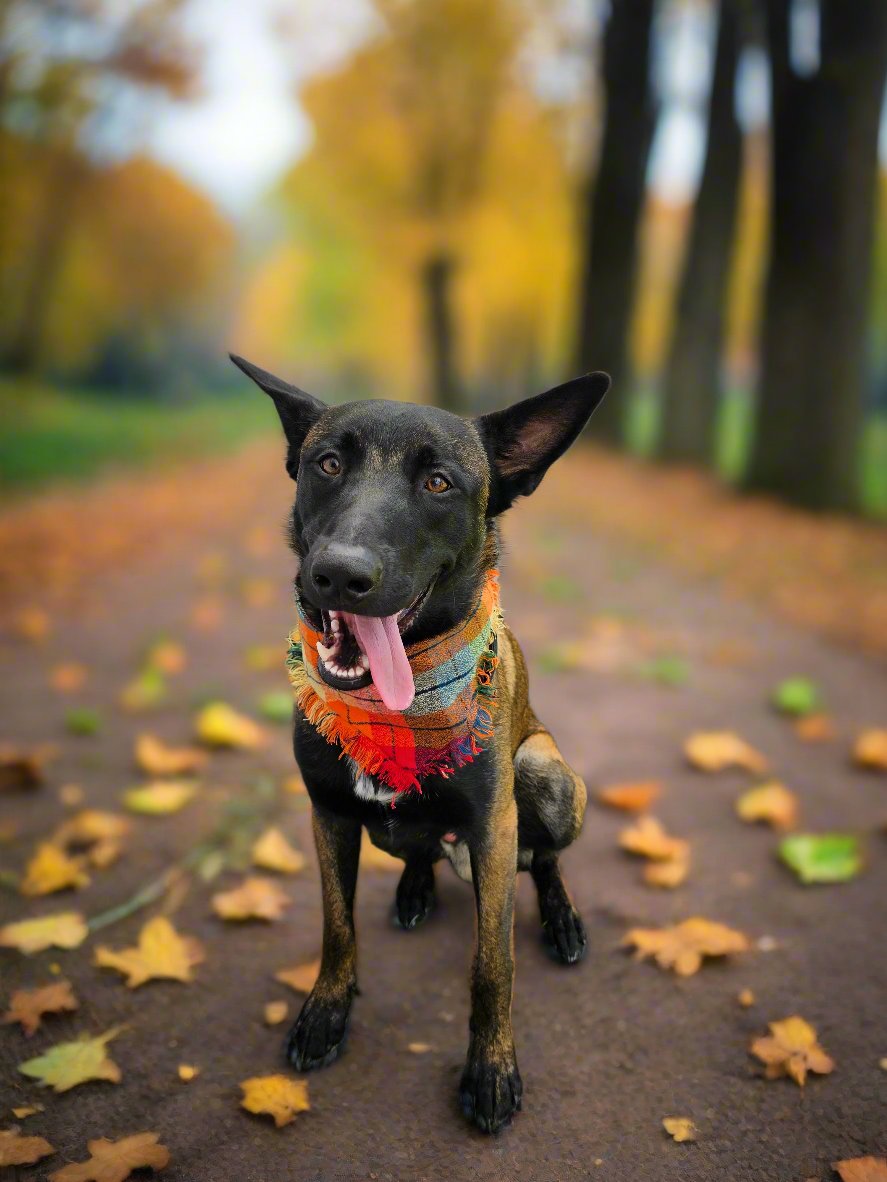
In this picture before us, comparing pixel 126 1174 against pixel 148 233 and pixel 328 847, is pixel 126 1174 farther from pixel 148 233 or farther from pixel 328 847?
pixel 148 233

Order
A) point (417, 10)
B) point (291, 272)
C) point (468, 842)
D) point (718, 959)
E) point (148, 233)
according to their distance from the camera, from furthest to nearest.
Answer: point (291, 272) → point (148, 233) → point (417, 10) → point (718, 959) → point (468, 842)

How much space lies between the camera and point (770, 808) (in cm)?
421

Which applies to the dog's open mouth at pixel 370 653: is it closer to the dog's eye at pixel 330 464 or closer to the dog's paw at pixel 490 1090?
the dog's eye at pixel 330 464

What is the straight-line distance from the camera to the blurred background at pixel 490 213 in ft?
35.7

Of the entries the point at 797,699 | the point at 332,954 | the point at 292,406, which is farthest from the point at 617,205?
the point at 332,954

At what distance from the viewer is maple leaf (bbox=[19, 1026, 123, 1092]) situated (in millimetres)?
2621

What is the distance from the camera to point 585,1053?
111 inches

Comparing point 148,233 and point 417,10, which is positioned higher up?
point 417,10

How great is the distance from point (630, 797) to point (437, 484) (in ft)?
7.83

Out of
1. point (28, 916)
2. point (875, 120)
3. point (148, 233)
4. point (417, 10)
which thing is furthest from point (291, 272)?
point (28, 916)

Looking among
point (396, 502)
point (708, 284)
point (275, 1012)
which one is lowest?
point (275, 1012)

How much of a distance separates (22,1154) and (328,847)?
1.10 meters

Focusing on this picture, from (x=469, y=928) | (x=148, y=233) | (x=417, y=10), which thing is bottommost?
(x=469, y=928)

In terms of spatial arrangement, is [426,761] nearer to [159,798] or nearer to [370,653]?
[370,653]
